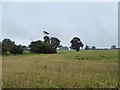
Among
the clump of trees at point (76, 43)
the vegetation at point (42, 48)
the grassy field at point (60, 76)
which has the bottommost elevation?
the grassy field at point (60, 76)

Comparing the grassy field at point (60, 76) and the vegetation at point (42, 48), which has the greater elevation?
the vegetation at point (42, 48)

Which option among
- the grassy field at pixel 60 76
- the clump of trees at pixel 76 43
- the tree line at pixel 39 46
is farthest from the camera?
the clump of trees at pixel 76 43

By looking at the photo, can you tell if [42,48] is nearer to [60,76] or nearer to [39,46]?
[39,46]

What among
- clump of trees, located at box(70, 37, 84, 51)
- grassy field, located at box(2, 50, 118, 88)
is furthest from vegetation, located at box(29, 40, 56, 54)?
grassy field, located at box(2, 50, 118, 88)

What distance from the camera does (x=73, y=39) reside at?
89.6 m

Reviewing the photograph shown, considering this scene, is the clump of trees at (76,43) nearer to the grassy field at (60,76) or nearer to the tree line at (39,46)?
the tree line at (39,46)

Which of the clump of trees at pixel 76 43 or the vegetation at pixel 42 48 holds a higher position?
the clump of trees at pixel 76 43

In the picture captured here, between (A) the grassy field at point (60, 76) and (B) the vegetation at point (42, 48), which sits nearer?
(A) the grassy field at point (60, 76)

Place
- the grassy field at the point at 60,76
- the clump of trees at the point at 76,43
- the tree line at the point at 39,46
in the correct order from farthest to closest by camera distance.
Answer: the clump of trees at the point at 76,43 < the tree line at the point at 39,46 < the grassy field at the point at 60,76

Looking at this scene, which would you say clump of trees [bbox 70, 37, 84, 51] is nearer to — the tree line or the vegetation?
the tree line

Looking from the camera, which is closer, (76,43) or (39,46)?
(39,46)

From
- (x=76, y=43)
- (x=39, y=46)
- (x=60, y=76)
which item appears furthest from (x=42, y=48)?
(x=60, y=76)

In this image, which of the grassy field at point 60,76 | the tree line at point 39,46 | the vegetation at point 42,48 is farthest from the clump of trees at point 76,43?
the grassy field at point 60,76

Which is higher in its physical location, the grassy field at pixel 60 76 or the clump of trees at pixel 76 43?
the clump of trees at pixel 76 43
